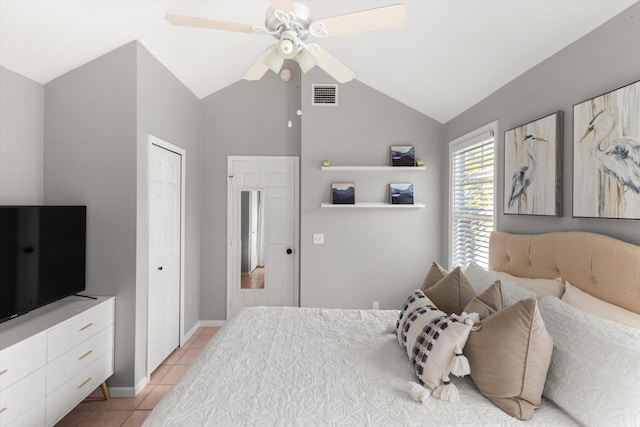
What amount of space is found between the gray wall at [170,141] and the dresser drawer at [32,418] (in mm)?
713

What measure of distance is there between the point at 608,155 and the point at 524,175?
661 millimetres

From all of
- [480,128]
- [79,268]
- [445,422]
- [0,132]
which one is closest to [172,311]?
[79,268]

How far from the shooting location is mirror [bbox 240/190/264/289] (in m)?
4.02

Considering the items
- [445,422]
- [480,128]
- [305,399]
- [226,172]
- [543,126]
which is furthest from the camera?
[226,172]

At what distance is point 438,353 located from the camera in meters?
1.39

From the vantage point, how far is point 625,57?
151 cm

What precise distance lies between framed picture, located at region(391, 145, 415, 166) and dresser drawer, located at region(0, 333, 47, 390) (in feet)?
10.6

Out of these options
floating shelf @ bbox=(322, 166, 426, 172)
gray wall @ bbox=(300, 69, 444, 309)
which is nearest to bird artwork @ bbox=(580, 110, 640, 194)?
floating shelf @ bbox=(322, 166, 426, 172)

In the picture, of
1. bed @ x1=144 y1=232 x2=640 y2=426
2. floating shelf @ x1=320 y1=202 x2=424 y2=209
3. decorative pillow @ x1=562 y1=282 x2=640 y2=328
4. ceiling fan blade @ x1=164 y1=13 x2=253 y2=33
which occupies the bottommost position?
bed @ x1=144 y1=232 x2=640 y2=426

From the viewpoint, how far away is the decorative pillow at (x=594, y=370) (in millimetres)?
1024

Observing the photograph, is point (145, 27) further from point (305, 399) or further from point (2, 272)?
point (305, 399)

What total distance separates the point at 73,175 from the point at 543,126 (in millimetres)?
3275

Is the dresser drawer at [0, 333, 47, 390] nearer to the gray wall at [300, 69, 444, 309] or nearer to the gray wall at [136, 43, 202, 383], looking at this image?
the gray wall at [136, 43, 202, 383]

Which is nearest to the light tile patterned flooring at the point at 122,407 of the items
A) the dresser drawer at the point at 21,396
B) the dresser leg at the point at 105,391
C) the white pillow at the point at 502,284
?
the dresser leg at the point at 105,391
